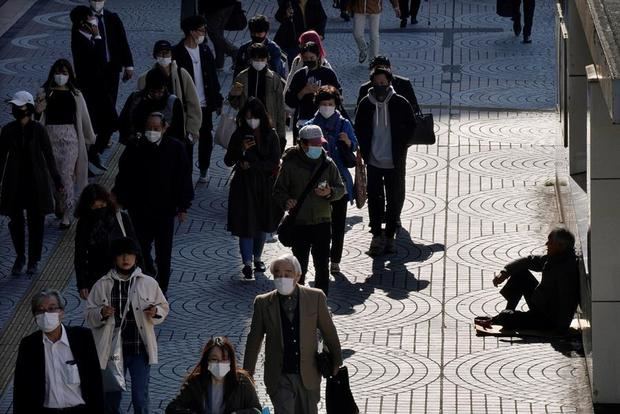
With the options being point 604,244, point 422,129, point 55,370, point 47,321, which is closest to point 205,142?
point 422,129

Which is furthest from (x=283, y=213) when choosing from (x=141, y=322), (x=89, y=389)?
(x=89, y=389)

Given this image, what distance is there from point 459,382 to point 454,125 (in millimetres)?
8007

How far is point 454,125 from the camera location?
68.8ft

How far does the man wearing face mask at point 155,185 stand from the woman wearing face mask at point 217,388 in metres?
4.23

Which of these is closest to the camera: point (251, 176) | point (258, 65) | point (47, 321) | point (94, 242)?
point (47, 321)

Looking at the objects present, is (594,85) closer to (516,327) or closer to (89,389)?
(516,327)

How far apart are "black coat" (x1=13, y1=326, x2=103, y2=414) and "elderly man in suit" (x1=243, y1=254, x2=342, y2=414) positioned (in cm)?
108

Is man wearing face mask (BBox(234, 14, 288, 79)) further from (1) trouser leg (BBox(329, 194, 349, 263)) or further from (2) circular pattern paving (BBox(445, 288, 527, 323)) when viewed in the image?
(2) circular pattern paving (BBox(445, 288, 527, 323))

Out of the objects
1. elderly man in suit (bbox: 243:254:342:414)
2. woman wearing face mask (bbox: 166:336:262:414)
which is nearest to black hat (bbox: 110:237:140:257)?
elderly man in suit (bbox: 243:254:342:414)

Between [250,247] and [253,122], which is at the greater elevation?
[253,122]

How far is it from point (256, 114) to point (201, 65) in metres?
3.18

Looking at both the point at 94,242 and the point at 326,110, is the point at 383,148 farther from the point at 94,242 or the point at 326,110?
the point at 94,242

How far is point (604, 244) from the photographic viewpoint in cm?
1260

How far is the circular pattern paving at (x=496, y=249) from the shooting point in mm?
16172
